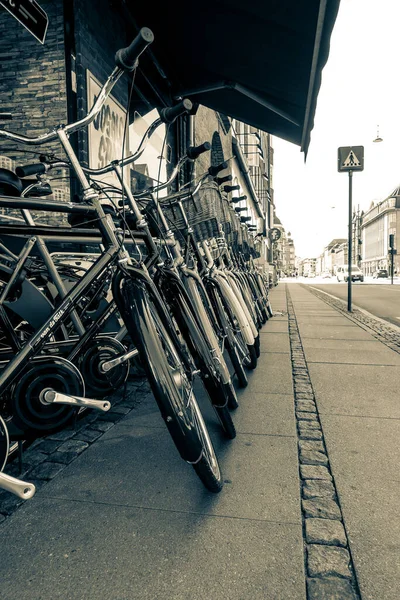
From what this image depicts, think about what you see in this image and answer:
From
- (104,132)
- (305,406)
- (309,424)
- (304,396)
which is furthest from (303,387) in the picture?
(104,132)

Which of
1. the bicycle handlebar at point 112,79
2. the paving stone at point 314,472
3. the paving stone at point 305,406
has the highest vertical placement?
the bicycle handlebar at point 112,79

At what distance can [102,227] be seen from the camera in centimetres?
209

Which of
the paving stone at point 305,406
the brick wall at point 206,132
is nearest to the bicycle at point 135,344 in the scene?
the paving stone at point 305,406

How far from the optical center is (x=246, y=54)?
594 centimetres

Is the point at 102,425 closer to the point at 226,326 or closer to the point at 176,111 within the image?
the point at 226,326

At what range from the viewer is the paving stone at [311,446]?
96.2 inches

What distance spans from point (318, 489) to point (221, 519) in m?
0.51

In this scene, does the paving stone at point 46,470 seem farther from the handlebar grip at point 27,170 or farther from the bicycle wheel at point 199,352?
the handlebar grip at point 27,170

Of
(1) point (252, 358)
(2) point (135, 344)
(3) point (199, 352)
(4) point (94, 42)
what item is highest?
(4) point (94, 42)

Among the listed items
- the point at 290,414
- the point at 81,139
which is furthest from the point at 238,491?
the point at 81,139

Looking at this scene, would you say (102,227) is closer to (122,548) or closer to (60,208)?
(60,208)

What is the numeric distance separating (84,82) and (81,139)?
26.6 inches

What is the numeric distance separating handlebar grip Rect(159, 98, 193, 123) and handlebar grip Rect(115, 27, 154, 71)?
1.94 feet

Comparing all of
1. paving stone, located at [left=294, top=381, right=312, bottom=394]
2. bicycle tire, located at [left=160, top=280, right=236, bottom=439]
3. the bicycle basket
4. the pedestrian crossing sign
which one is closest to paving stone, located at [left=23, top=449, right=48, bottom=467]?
bicycle tire, located at [left=160, top=280, right=236, bottom=439]
